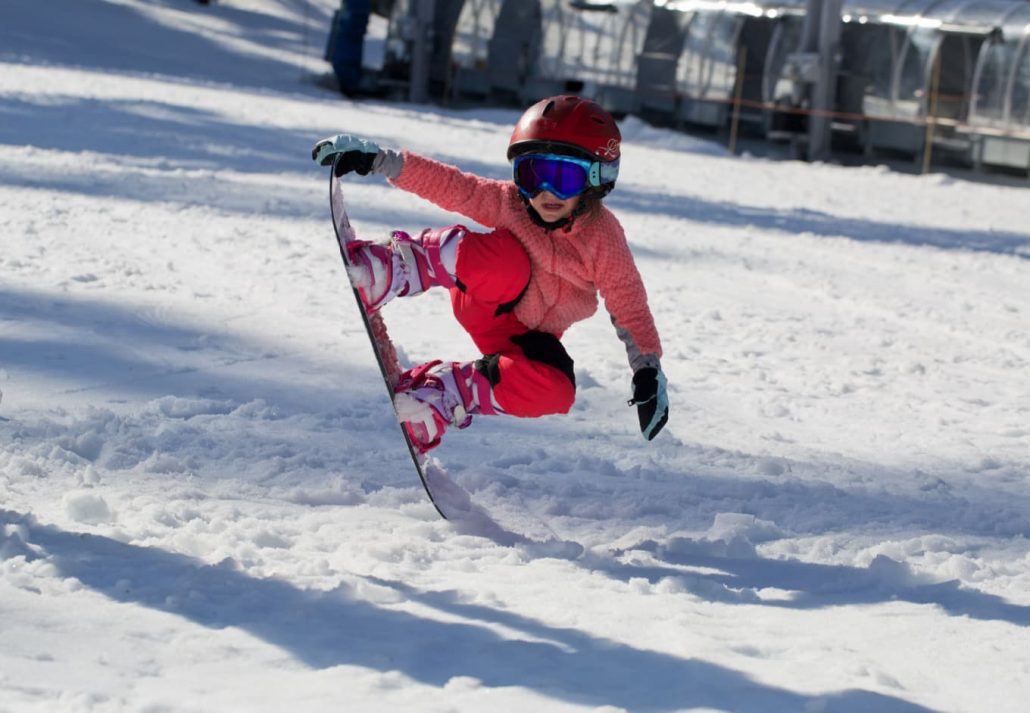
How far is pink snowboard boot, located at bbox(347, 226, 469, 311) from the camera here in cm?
471

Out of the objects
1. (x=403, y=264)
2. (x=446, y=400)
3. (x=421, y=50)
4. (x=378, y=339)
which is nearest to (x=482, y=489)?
(x=446, y=400)

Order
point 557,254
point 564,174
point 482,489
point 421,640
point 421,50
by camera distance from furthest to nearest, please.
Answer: point 421,50 < point 482,489 < point 557,254 < point 564,174 < point 421,640

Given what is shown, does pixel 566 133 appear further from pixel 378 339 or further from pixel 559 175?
pixel 378 339

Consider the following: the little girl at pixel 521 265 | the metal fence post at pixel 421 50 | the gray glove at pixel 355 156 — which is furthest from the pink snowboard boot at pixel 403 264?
the metal fence post at pixel 421 50

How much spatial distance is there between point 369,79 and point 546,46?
3.26 metres

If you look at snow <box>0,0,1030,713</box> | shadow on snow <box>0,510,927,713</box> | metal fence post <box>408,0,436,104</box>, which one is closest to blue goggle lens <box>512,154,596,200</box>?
snow <box>0,0,1030,713</box>

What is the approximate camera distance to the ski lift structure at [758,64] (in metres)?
20.5

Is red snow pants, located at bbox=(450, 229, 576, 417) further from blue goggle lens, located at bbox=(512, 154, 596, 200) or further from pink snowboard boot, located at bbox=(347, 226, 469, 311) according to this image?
blue goggle lens, located at bbox=(512, 154, 596, 200)

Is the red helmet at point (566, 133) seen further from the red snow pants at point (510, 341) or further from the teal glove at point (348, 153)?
the teal glove at point (348, 153)

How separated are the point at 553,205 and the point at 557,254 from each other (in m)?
0.18

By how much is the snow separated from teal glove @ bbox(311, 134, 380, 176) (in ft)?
3.61

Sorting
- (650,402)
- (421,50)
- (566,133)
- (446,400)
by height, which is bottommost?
(446,400)

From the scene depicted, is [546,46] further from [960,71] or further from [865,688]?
[865,688]

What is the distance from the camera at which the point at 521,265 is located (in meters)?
4.63
